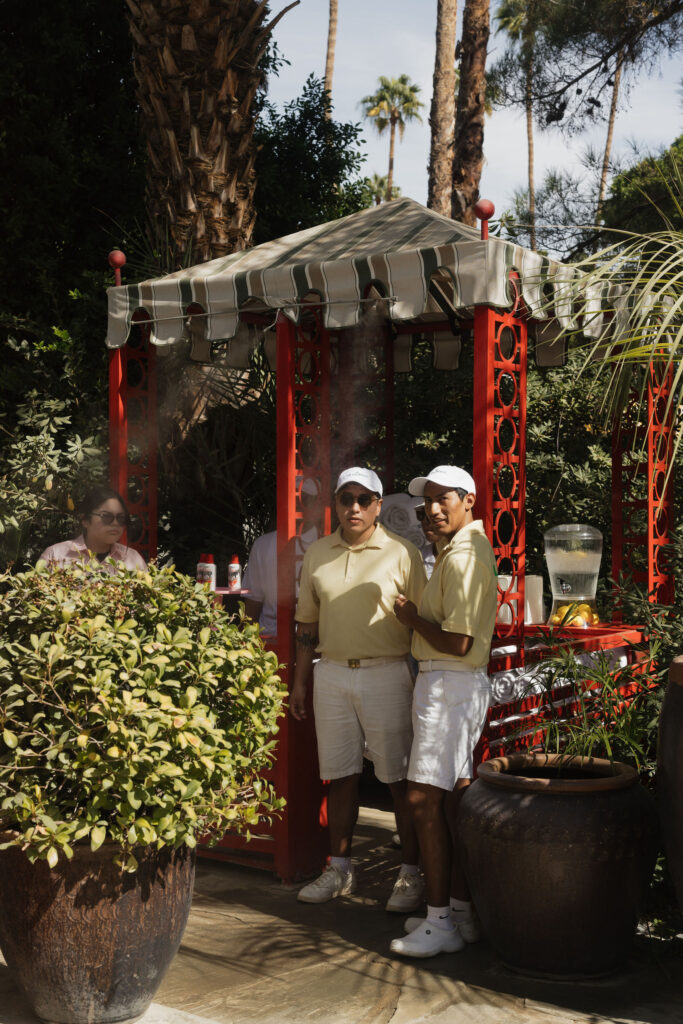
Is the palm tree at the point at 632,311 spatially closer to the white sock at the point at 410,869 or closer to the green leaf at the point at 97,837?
the white sock at the point at 410,869

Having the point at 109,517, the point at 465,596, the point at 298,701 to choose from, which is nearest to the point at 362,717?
→ the point at 298,701

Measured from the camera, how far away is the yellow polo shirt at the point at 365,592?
5102mm

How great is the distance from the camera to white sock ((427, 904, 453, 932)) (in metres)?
4.61

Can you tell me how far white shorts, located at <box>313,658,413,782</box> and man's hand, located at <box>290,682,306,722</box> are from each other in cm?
15

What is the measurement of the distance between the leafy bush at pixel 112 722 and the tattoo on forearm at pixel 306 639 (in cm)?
130

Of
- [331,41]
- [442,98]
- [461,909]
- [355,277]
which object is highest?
[331,41]

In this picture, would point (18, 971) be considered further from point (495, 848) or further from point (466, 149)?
point (466, 149)

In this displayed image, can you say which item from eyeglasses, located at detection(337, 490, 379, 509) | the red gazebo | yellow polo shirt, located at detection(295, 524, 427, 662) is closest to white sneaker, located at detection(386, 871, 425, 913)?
the red gazebo

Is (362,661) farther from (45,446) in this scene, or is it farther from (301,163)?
(301,163)

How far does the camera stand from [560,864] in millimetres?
4152

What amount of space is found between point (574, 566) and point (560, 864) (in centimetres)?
325

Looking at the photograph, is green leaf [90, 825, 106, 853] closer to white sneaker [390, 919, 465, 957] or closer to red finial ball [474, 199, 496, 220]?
white sneaker [390, 919, 465, 957]

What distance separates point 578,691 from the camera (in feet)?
16.2

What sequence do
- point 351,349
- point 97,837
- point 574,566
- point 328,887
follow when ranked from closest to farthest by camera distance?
1. point 97,837
2. point 328,887
3. point 351,349
4. point 574,566
